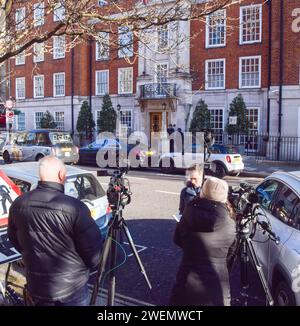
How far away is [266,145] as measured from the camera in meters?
23.6

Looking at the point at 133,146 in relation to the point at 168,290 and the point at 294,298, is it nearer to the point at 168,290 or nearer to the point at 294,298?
the point at 168,290

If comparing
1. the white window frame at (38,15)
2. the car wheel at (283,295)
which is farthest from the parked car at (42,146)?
the car wheel at (283,295)

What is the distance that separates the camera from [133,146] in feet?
64.0

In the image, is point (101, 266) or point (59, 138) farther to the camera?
point (59, 138)

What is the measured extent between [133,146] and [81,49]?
15611 millimetres

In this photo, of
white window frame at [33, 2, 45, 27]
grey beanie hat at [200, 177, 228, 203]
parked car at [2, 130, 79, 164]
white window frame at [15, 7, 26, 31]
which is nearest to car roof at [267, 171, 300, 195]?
grey beanie hat at [200, 177, 228, 203]

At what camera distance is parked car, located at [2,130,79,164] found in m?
20.0

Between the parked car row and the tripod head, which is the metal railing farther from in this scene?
the tripod head

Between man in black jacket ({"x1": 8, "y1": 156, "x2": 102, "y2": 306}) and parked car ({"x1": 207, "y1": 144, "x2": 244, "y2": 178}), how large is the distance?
13.6m

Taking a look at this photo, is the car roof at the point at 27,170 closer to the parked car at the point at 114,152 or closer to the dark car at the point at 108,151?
the parked car at the point at 114,152

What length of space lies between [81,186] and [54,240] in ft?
10.7

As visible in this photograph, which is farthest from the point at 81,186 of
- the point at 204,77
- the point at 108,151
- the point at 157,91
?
the point at 157,91

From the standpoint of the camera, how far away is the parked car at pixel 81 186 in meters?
5.97

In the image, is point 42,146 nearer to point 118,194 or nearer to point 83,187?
point 83,187
